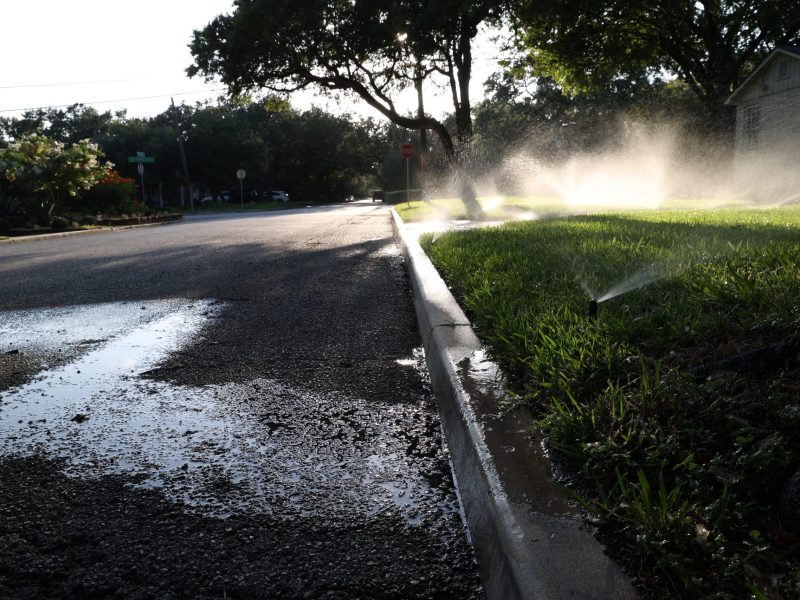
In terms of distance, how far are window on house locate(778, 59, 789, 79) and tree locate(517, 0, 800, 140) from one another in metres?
2.68

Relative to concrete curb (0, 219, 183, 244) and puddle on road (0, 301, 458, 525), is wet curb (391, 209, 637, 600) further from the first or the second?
concrete curb (0, 219, 183, 244)

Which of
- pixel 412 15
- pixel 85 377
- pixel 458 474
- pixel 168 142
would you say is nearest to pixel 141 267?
pixel 85 377

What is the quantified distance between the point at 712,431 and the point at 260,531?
1.43 meters

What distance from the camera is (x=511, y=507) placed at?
1.84 m

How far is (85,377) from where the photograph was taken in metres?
3.76

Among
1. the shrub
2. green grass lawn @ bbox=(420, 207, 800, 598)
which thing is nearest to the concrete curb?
the shrub

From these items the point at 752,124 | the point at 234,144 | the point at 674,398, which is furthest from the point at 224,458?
the point at 234,144

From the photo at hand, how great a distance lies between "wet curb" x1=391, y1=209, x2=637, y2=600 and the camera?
151cm

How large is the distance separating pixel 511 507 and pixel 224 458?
1236 mm

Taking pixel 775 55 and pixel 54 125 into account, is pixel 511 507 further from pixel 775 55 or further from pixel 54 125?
pixel 54 125

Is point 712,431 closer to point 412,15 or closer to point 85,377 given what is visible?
point 85,377

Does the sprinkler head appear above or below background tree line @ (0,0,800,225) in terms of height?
below

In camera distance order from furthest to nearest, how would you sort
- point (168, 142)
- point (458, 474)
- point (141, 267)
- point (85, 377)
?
point (168, 142) < point (141, 267) < point (85, 377) < point (458, 474)

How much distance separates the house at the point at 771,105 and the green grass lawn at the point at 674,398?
21792 millimetres
